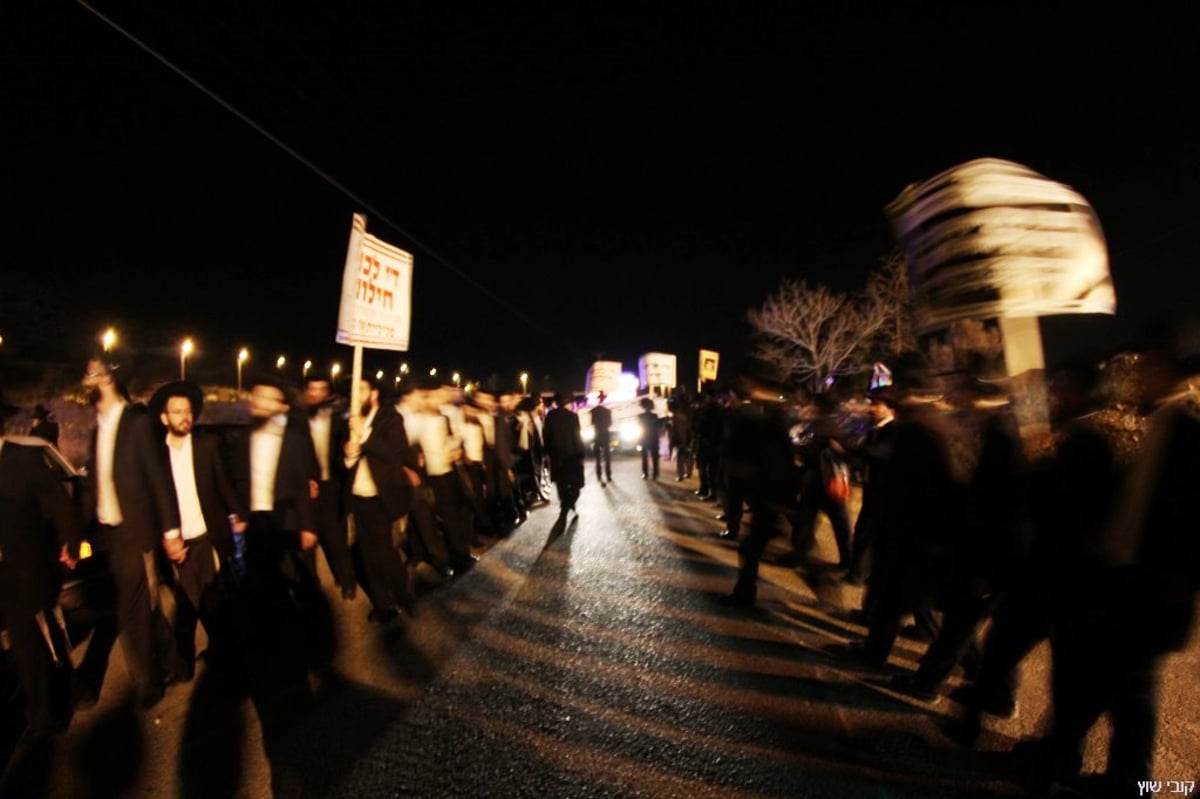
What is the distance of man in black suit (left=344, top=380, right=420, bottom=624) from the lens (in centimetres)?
538

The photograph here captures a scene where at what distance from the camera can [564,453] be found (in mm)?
9125

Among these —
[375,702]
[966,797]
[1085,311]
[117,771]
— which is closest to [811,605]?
[966,797]

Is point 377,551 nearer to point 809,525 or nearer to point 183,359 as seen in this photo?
point 809,525

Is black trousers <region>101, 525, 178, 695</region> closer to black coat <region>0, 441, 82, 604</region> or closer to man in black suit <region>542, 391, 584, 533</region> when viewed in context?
black coat <region>0, 441, 82, 604</region>

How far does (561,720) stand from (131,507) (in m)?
2.97

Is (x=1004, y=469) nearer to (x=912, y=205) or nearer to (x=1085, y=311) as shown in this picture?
(x=1085, y=311)

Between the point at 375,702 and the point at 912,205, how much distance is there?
5.24 metres

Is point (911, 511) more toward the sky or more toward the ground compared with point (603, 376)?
more toward the ground

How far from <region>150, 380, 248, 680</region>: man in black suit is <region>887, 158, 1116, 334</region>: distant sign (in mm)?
5342

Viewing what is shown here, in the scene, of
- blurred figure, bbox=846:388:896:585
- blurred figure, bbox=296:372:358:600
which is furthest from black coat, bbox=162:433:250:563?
blurred figure, bbox=846:388:896:585

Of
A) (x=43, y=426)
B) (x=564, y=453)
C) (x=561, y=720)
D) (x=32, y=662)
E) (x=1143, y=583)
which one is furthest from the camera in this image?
(x=564, y=453)

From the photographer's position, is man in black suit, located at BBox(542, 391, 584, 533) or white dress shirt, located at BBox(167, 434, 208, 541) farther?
man in black suit, located at BBox(542, 391, 584, 533)

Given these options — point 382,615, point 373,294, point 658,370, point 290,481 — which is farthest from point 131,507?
point 658,370

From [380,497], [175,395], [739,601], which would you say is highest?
[175,395]
